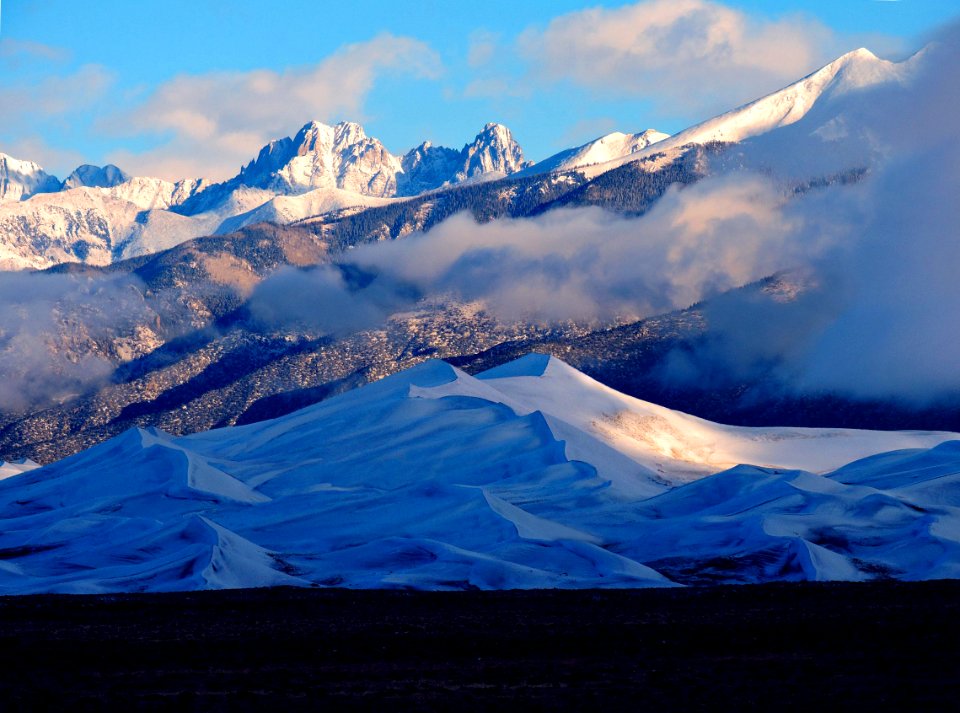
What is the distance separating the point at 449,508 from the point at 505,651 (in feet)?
217

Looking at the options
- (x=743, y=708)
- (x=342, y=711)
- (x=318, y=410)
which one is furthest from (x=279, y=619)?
(x=318, y=410)

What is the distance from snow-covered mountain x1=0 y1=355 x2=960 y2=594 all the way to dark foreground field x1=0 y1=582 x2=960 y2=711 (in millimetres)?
20343

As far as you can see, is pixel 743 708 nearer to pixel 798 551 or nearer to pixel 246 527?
pixel 798 551

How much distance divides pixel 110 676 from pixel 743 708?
21.7m

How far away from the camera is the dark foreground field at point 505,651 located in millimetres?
43969

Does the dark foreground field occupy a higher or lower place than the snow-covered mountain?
higher

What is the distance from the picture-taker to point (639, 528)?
115 meters

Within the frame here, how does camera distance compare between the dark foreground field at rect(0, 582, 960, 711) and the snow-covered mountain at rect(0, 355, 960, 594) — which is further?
the snow-covered mountain at rect(0, 355, 960, 594)

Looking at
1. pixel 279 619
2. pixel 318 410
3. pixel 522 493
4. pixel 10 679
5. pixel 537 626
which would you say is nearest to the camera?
pixel 10 679

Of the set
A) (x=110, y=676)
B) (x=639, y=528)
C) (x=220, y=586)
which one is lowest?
(x=639, y=528)

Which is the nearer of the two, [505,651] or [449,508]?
[505,651]

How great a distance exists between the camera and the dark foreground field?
1731 inches

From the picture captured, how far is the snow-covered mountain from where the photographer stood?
3703 inches

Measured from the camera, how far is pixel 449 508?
118 metres
